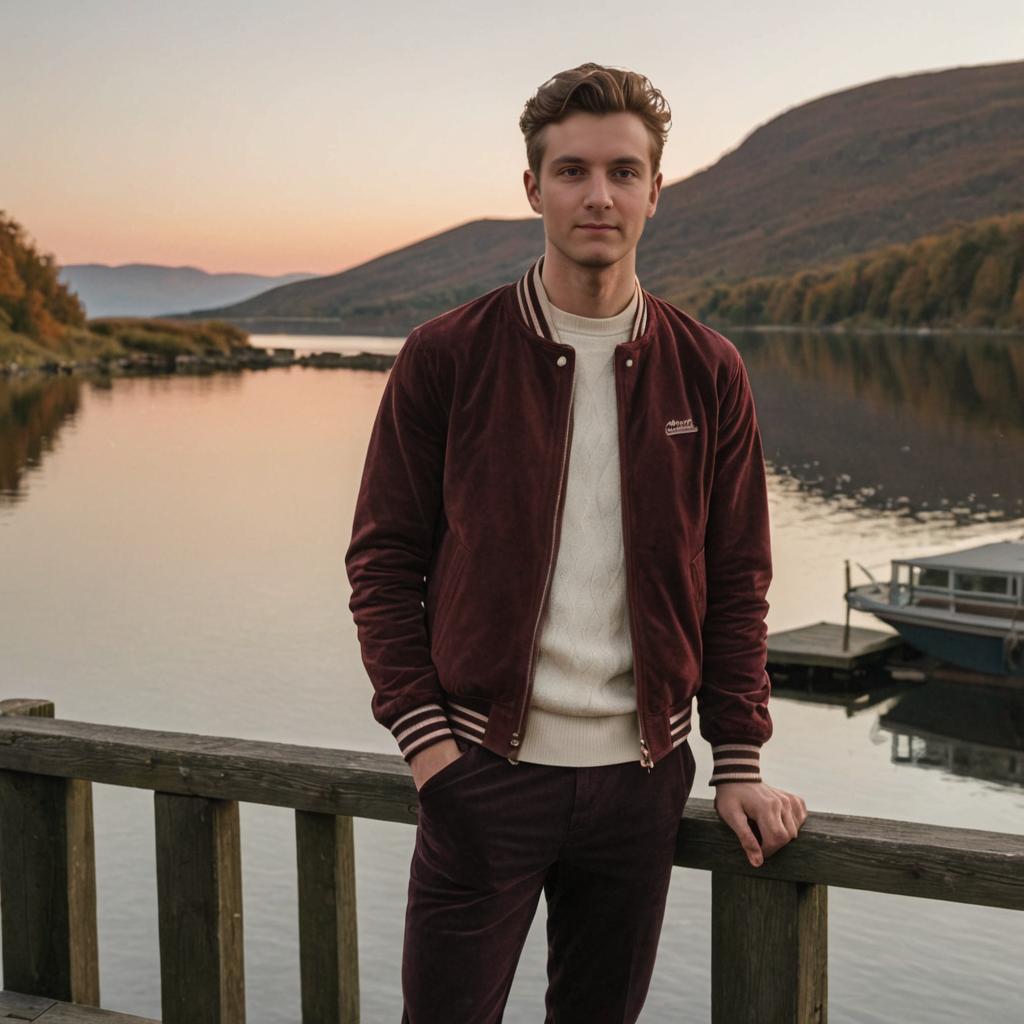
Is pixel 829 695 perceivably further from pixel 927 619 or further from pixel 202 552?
pixel 202 552

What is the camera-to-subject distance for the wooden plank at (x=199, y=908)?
2373mm

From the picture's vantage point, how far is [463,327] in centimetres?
198

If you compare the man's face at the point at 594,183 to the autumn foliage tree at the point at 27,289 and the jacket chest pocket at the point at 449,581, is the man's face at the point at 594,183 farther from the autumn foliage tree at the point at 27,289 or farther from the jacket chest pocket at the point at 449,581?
the autumn foliage tree at the point at 27,289

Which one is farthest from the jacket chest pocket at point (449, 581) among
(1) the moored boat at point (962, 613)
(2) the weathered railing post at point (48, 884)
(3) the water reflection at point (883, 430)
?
(3) the water reflection at point (883, 430)

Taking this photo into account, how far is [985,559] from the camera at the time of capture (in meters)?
24.3

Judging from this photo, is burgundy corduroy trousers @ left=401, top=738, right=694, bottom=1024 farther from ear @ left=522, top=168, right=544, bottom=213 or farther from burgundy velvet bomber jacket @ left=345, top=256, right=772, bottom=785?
ear @ left=522, top=168, right=544, bottom=213

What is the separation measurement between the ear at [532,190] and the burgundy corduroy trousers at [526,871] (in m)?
0.76

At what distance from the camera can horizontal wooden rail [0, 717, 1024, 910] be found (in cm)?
191

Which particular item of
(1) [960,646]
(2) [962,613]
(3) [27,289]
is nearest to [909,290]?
(3) [27,289]

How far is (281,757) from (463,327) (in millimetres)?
779

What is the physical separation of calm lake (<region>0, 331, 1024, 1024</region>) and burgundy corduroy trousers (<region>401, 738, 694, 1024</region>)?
803 centimetres

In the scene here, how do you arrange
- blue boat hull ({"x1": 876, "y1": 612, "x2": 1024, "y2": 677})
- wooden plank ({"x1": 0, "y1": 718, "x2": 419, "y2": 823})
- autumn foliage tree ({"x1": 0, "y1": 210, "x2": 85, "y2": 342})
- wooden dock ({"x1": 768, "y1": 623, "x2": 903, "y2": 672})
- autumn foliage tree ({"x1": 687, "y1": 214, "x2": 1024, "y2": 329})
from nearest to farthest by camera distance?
wooden plank ({"x1": 0, "y1": 718, "x2": 419, "y2": 823}) < wooden dock ({"x1": 768, "y1": 623, "x2": 903, "y2": 672}) < blue boat hull ({"x1": 876, "y1": 612, "x2": 1024, "y2": 677}) < autumn foliage tree ({"x1": 0, "y1": 210, "x2": 85, "y2": 342}) < autumn foliage tree ({"x1": 687, "y1": 214, "x2": 1024, "y2": 329})

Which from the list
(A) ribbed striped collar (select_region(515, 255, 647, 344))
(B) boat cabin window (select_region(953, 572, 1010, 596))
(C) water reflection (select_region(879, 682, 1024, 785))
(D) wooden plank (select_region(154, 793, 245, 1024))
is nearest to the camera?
(A) ribbed striped collar (select_region(515, 255, 647, 344))

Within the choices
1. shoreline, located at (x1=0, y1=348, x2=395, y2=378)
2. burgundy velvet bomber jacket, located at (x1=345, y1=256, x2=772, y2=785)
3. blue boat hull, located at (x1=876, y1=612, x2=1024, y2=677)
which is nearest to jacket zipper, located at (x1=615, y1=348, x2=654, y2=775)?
burgundy velvet bomber jacket, located at (x1=345, y1=256, x2=772, y2=785)
